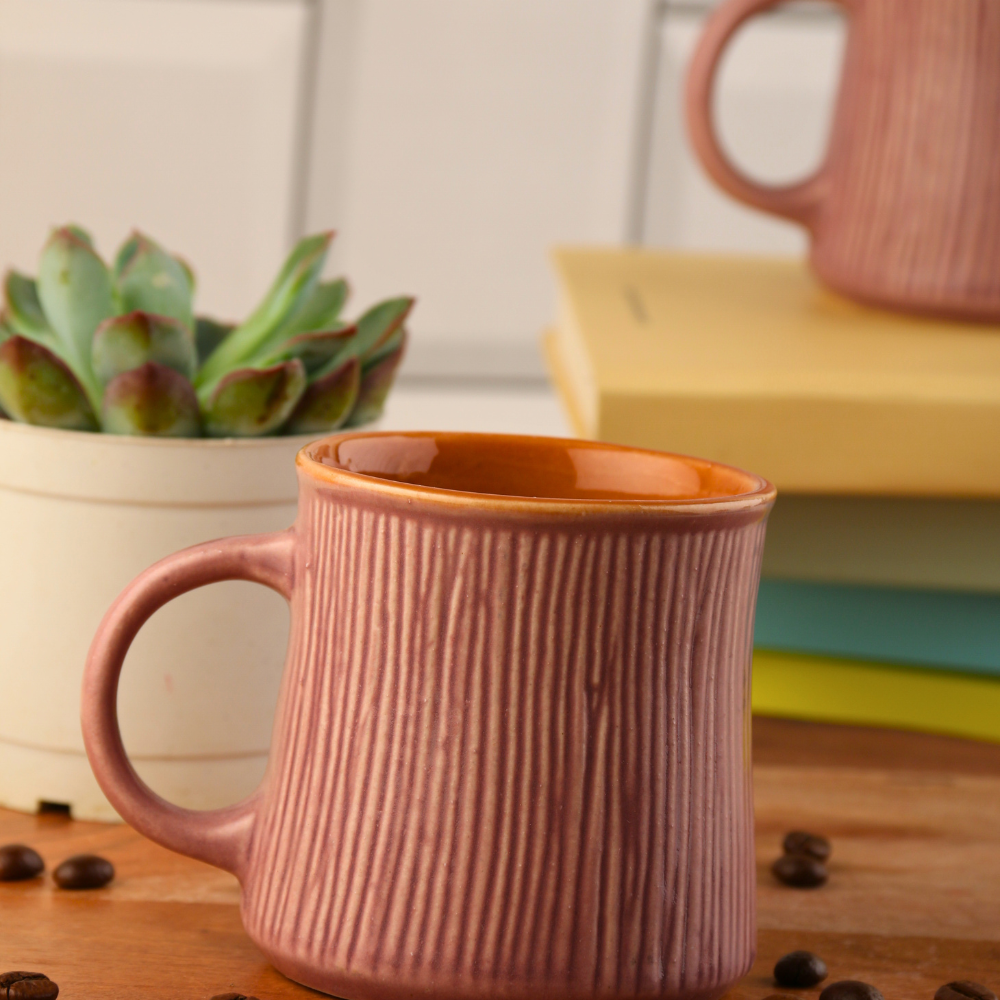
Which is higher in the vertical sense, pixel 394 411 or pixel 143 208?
pixel 143 208

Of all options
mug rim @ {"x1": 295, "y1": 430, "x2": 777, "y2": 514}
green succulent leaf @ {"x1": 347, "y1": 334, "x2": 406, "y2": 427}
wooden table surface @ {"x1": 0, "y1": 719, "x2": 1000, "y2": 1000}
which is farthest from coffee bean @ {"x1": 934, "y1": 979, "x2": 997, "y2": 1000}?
green succulent leaf @ {"x1": 347, "y1": 334, "x2": 406, "y2": 427}

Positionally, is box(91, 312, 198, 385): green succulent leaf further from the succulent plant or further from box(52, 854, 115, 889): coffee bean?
box(52, 854, 115, 889): coffee bean

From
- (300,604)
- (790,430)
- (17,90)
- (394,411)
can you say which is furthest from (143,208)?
(300,604)

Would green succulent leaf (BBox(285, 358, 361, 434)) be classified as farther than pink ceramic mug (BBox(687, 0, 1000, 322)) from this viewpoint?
No

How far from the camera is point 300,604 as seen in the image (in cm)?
29

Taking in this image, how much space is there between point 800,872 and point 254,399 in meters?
0.19

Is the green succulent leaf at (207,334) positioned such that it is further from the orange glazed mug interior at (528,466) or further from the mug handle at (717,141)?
the mug handle at (717,141)

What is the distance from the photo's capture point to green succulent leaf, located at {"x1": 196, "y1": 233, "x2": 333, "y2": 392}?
41 cm

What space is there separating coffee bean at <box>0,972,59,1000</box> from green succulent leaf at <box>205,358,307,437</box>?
5.9 inches

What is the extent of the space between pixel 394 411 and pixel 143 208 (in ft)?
0.65

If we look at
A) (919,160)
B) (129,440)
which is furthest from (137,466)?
(919,160)

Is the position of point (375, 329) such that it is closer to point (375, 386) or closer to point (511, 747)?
point (375, 386)

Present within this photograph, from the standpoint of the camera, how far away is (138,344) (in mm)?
360

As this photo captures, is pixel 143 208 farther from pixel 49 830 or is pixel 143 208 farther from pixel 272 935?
pixel 272 935
